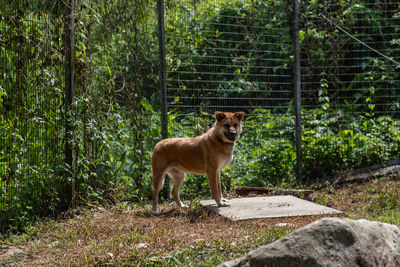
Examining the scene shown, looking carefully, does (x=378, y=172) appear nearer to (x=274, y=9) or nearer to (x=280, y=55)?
(x=280, y=55)

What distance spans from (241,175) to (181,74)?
226cm

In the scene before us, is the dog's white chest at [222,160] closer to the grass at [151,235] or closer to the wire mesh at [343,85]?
the grass at [151,235]

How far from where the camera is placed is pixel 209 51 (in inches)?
340

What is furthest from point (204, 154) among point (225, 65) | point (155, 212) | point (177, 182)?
point (225, 65)

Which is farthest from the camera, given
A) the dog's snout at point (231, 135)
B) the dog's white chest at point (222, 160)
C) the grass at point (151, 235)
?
the dog's white chest at point (222, 160)

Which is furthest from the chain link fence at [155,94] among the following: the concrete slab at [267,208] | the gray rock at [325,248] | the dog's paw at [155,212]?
the gray rock at [325,248]

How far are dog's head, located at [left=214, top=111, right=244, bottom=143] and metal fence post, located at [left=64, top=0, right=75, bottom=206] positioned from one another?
7.34ft

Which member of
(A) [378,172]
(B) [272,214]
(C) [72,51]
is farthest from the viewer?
(A) [378,172]

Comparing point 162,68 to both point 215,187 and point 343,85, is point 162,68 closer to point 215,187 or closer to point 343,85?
point 215,187

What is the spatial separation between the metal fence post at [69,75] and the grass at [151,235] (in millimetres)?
859

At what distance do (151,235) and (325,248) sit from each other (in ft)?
6.94

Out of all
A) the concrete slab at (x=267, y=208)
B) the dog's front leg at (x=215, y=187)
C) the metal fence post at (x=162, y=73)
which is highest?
the metal fence post at (x=162, y=73)

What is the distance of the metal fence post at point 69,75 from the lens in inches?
250

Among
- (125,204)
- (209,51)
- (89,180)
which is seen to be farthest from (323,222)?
(209,51)
